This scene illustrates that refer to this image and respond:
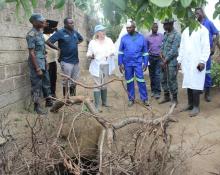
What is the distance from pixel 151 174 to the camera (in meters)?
3.81

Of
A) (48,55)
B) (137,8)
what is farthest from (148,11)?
(48,55)

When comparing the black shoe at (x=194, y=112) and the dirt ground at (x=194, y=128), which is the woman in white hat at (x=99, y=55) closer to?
the dirt ground at (x=194, y=128)

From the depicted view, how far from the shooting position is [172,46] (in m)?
7.27

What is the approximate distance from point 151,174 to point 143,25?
194 centimetres

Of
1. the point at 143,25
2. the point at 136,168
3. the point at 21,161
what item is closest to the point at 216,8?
the point at 143,25

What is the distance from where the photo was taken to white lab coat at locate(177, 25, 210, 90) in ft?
21.2

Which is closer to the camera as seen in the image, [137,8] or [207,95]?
[137,8]

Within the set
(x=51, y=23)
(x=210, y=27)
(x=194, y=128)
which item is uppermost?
(x=51, y=23)

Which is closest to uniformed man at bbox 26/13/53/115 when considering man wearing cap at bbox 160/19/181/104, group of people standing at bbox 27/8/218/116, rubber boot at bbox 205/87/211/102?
group of people standing at bbox 27/8/218/116

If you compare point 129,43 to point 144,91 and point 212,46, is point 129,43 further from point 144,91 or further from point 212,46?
point 212,46

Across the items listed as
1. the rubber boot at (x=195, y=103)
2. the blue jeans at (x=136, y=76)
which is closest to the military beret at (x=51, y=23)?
the blue jeans at (x=136, y=76)

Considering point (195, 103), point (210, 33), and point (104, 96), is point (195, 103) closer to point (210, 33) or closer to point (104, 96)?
point (210, 33)

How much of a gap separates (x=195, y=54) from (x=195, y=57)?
0.16 feet

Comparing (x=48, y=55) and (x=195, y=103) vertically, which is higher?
(x=48, y=55)
